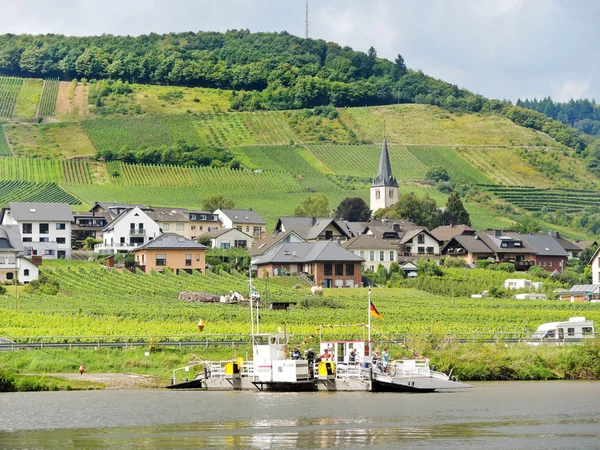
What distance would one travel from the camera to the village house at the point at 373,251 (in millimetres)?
120125

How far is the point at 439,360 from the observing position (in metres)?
54.7

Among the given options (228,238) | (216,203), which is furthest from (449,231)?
(216,203)

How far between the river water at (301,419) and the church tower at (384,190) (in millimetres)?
120848

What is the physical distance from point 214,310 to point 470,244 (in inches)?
2276

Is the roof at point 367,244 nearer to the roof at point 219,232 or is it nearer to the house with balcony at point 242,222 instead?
the roof at point 219,232

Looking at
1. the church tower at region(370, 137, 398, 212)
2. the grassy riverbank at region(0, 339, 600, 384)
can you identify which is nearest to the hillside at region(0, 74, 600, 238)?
the church tower at region(370, 137, 398, 212)

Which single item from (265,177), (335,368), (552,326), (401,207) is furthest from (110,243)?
(335,368)

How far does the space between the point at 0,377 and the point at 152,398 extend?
7.41 m

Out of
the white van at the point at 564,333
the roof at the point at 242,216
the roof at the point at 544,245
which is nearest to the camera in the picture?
the white van at the point at 564,333

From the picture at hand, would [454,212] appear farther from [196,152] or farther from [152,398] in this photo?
[152,398]

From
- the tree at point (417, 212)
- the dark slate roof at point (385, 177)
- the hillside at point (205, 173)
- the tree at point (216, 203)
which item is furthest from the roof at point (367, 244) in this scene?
the dark slate roof at point (385, 177)

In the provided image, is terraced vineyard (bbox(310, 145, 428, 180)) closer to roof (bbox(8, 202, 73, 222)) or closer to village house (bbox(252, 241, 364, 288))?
roof (bbox(8, 202, 73, 222))

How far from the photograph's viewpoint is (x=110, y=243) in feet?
411

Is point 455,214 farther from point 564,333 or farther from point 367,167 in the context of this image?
point 564,333
